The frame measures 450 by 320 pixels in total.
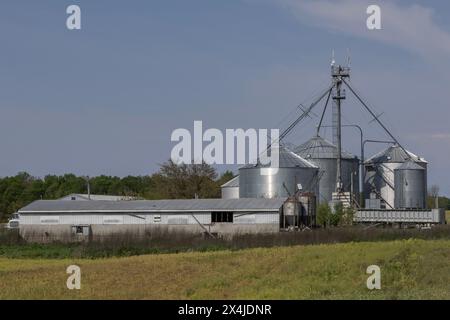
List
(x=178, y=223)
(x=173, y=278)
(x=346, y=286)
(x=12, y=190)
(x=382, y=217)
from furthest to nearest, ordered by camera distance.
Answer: (x=12, y=190), (x=382, y=217), (x=178, y=223), (x=173, y=278), (x=346, y=286)

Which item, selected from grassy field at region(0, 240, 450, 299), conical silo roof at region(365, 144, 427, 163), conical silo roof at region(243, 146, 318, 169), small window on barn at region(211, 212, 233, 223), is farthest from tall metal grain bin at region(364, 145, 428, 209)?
grassy field at region(0, 240, 450, 299)

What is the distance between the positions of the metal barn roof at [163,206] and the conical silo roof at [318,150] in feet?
58.5

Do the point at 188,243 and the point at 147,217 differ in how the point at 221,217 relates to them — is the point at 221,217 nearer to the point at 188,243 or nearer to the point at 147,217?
the point at 147,217

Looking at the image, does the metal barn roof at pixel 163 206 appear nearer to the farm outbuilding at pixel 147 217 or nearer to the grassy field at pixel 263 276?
the farm outbuilding at pixel 147 217

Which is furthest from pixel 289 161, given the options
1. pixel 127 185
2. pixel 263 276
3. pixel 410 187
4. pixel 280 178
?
pixel 127 185

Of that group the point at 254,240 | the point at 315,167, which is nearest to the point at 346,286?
the point at 254,240

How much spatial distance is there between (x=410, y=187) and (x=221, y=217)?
25953mm

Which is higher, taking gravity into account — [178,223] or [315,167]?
[315,167]

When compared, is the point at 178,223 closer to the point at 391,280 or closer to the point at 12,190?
the point at 391,280

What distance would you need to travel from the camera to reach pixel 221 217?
66.1m

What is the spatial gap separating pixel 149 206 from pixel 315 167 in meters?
20.0

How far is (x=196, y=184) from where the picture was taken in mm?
109188

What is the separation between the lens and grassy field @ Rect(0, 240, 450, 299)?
2291 cm
